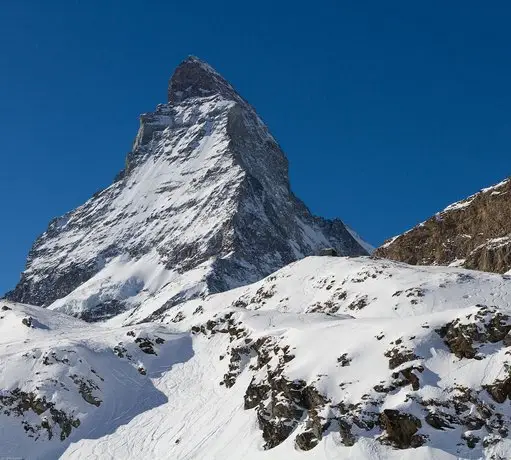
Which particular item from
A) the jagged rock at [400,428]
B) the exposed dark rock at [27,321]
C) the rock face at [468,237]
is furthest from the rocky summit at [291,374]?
the rock face at [468,237]

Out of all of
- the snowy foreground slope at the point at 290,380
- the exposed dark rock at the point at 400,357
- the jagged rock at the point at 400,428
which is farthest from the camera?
the exposed dark rock at the point at 400,357

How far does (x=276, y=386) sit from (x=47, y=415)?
1831 cm

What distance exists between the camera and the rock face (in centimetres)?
8356

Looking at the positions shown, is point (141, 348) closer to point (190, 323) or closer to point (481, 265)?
point (190, 323)

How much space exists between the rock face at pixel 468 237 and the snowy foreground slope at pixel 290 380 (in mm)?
13121

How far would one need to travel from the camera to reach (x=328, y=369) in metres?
38.0

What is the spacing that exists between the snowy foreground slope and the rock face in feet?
43.0

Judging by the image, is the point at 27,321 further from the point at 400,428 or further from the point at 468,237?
the point at 468,237

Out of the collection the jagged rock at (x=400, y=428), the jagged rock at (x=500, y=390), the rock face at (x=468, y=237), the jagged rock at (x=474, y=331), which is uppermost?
the rock face at (x=468, y=237)

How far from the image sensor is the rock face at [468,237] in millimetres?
83562

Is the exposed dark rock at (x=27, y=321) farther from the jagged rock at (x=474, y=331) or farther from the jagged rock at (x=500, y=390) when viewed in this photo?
the jagged rock at (x=500, y=390)

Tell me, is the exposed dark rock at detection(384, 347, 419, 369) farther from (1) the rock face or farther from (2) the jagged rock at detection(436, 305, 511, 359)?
(1) the rock face

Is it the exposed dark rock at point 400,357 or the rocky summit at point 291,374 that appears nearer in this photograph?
the rocky summit at point 291,374

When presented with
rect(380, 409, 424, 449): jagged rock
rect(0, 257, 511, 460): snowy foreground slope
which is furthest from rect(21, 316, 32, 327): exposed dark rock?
rect(380, 409, 424, 449): jagged rock
